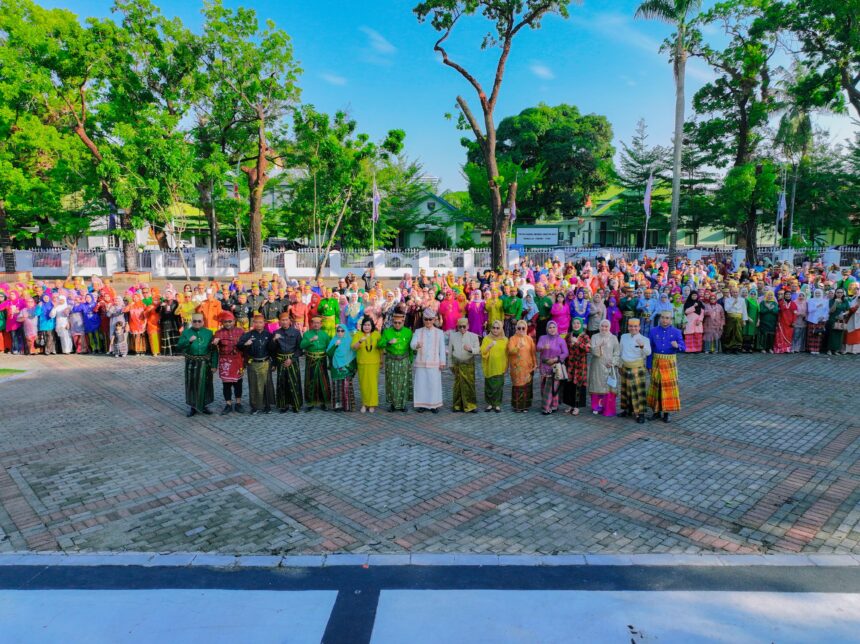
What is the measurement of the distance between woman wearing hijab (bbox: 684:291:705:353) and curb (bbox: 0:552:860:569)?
337 inches

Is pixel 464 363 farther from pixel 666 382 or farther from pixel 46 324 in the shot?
pixel 46 324

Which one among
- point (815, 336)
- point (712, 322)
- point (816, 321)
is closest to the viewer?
point (816, 321)

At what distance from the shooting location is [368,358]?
910cm

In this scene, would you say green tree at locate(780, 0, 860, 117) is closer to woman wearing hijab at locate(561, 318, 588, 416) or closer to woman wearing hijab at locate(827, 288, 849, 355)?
woman wearing hijab at locate(827, 288, 849, 355)

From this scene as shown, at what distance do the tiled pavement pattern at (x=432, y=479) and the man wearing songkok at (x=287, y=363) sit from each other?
1.04ft

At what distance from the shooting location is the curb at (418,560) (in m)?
4.88

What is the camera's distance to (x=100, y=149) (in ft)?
84.5

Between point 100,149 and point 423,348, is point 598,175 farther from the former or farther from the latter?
point 423,348

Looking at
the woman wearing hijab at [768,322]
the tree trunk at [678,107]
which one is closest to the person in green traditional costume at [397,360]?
the woman wearing hijab at [768,322]

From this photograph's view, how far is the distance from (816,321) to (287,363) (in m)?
11.6

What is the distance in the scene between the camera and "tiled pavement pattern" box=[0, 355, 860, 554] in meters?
5.37

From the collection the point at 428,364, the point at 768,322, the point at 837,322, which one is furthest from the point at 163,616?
the point at 837,322

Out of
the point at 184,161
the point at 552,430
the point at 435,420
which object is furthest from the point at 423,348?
the point at 184,161

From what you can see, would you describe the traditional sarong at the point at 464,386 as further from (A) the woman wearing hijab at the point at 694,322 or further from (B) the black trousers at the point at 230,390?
(A) the woman wearing hijab at the point at 694,322
